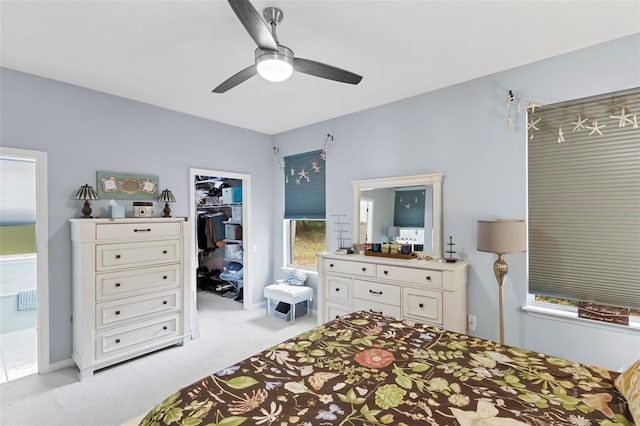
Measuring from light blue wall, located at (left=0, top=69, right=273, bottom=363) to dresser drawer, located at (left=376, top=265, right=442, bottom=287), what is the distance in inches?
104

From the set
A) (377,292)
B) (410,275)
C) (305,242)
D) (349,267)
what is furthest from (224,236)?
(410,275)

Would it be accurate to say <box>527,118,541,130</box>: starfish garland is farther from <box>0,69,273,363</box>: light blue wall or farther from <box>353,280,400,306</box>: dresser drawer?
<box>0,69,273,363</box>: light blue wall

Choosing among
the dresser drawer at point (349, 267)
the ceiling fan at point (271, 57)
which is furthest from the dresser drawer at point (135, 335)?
Answer: the ceiling fan at point (271, 57)

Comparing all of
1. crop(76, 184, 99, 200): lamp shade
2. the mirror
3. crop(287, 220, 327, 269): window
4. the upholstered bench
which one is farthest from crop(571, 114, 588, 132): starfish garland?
crop(76, 184, 99, 200): lamp shade

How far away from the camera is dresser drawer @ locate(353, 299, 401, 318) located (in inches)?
116

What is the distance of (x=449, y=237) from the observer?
3082 mm

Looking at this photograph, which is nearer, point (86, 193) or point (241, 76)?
point (241, 76)

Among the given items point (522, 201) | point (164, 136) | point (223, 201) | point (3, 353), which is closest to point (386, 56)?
point (522, 201)

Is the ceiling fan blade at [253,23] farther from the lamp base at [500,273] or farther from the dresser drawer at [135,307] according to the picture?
the dresser drawer at [135,307]

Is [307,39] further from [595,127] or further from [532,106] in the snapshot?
[595,127]

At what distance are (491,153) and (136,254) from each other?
146 inches

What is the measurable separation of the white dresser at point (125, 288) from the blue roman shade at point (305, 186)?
1.73m

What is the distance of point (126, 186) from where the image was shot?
331 centimetres

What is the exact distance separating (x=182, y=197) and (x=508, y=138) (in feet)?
12.3
